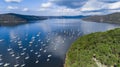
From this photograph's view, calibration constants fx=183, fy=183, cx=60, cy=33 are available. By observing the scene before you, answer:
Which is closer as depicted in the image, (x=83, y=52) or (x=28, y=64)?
(x=83, y=52)

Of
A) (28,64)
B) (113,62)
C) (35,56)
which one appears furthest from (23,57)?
(113,62)

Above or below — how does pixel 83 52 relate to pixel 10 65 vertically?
above

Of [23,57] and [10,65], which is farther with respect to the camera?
[23,57]

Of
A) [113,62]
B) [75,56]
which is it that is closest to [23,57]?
[75,56]

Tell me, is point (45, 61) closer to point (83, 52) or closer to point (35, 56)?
point (35, 56)

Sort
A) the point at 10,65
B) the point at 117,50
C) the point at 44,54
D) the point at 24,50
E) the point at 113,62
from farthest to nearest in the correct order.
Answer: the point at 24,50 → the point at 44,54 → the point at 10,65 → the point at 117,50 → the point at 113,62

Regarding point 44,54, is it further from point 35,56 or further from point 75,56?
point 75,56

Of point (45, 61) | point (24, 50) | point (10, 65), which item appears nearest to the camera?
point (10, 65)

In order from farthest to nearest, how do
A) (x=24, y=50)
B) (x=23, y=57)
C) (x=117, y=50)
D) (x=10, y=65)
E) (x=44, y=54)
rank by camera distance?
1. (x=24, y=50)
2. (x=44, y=54)
3. (x=23, y=57)
4. (x=10, y=65)
5. (x=117, y=50)

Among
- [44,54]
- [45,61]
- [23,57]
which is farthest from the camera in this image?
[44,54]
